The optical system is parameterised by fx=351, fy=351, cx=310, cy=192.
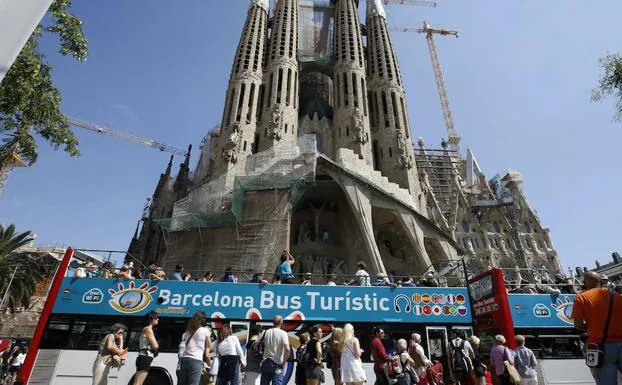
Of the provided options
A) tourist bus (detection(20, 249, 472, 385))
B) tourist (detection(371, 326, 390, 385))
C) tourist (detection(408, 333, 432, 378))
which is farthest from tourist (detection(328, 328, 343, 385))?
tourist bus (detection(20, 249, 472, 385))

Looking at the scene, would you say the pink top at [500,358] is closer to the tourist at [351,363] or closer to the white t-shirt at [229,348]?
the tourist at [351,363]

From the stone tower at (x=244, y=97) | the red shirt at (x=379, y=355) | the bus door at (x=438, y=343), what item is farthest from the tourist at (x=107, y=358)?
the stone tower at (x=244, y=97)

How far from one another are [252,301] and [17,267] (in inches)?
921

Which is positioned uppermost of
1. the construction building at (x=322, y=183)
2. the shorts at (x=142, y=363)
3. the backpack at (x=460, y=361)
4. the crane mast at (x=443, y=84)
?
the crane mast at (x=443, y=84)

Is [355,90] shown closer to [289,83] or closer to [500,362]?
[289,83]

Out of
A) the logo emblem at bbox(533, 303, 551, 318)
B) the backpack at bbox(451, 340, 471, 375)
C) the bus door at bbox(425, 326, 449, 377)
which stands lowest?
the backpack at bbox(451, 340, 471, 375)

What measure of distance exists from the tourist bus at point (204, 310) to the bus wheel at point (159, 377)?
0.16 metres

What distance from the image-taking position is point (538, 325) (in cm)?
1078

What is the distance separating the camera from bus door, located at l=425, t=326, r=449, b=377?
10336 millimetres

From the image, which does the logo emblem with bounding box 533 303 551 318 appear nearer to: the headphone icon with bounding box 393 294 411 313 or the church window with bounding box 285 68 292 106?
the headphone icon with bounding box 393 294 411 313

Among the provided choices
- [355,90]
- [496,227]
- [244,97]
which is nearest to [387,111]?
[355,90]

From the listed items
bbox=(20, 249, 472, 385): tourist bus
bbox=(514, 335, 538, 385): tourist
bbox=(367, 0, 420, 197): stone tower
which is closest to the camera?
bbox=(514, 335, 538, 385): tourist

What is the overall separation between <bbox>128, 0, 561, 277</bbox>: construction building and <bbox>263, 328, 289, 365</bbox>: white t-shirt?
9.53 m

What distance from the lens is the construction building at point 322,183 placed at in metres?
25.0
